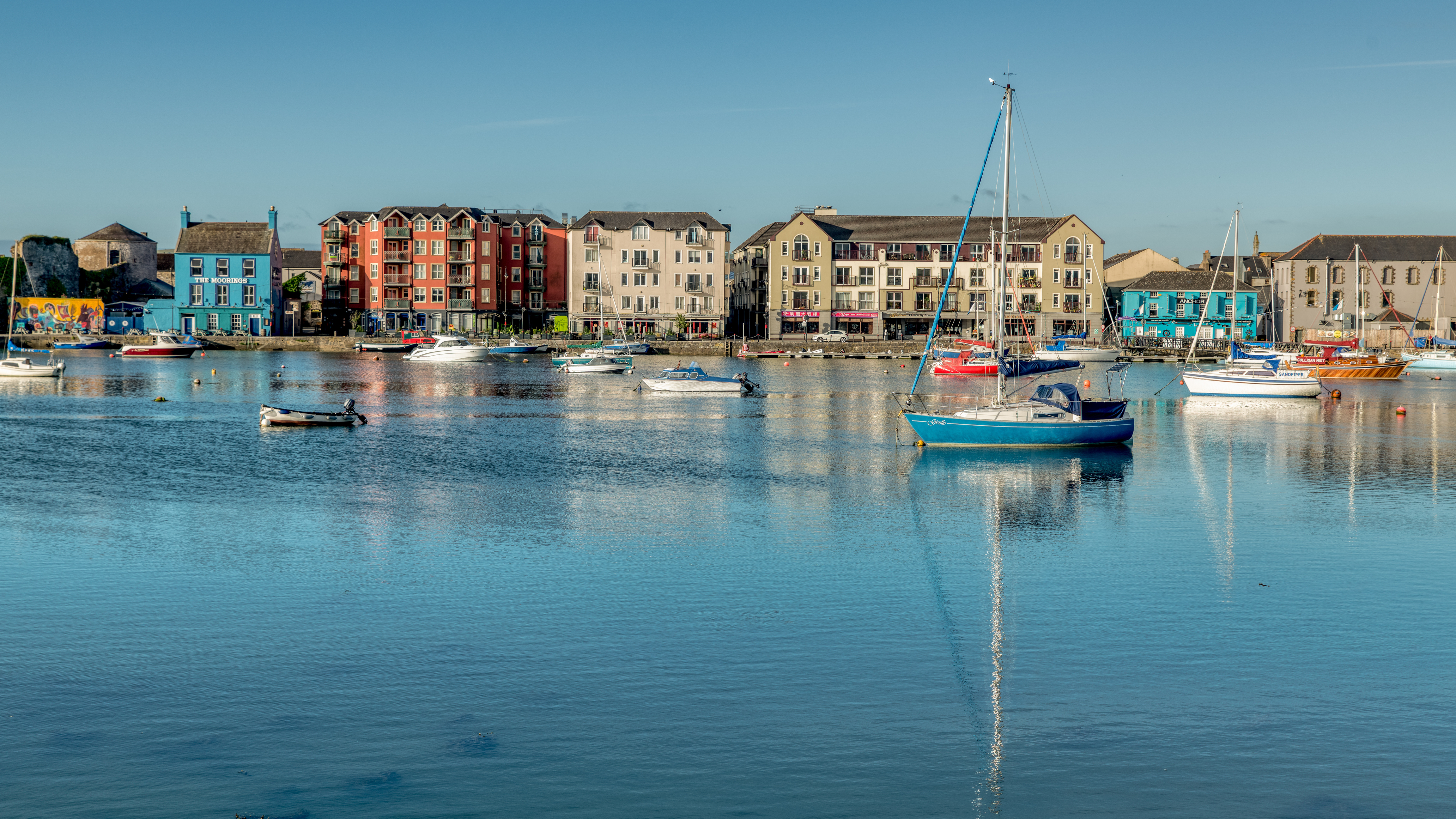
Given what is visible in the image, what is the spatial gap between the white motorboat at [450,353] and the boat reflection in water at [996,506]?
254ft

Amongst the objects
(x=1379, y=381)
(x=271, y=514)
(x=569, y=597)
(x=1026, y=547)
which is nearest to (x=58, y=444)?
(x=271, y=514)

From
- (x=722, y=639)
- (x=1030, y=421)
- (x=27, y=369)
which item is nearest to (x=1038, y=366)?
(x=1030, y=421)

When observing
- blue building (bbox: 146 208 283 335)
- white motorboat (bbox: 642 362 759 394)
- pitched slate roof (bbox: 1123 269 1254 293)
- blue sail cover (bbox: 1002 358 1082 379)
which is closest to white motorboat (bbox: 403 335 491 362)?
blue building (bbox: 146 208 283 335)

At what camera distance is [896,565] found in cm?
2378

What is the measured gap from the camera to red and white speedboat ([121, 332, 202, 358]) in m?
117

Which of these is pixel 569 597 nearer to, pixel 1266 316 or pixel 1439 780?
pixel 1439 780

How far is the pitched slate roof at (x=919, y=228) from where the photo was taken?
134m

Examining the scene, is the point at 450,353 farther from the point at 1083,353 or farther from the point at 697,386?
the point at 1083,353

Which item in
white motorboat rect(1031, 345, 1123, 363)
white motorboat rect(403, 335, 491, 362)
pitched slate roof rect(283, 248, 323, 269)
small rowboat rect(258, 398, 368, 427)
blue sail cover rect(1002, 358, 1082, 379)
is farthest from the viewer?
pitched slate roof rect(283, 248, 323, 269)

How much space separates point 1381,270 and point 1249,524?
122 metres

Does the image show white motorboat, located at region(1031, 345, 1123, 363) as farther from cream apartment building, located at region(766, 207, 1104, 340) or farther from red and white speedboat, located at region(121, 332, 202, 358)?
red and white speedboat, located at region(121, 332, 202, 358)

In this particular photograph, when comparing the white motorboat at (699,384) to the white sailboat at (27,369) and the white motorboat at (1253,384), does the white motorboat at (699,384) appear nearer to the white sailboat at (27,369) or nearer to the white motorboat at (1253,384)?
the white motorboat at (1253,384)

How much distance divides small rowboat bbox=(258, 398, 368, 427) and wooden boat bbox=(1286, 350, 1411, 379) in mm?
69192

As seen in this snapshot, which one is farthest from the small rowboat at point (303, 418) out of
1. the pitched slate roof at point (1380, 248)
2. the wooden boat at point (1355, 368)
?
the pitched slate roof at point (1380, 248)
